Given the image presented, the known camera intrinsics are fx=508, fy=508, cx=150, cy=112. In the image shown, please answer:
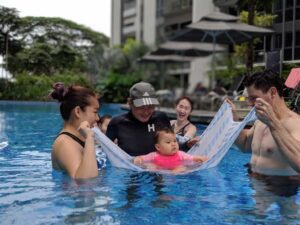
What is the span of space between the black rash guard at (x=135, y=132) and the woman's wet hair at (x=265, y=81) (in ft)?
4.97

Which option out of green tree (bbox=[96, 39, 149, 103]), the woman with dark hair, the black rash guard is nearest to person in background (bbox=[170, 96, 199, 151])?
the black rash guard

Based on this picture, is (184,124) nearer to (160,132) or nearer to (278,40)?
(160,132)

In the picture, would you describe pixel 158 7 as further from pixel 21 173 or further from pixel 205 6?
pixel 21 173

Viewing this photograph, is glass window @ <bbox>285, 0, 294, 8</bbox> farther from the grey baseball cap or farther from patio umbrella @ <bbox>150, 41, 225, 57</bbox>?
the grey baseball cap

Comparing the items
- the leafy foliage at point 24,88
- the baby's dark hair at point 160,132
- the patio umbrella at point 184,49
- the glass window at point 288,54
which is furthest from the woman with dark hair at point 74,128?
the leafy foliage at point 24,88

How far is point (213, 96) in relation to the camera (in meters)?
17.9

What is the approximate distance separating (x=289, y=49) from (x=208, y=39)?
4082 mm

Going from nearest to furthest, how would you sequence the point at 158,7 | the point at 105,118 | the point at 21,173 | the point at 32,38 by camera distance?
the point at 21,173 → the point at 105,118 → the point at 158,7 → the point at 32,38

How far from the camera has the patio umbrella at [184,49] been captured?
910 inches

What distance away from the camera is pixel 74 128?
3.73 metres

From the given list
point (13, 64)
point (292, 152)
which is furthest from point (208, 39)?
point (13, 64)

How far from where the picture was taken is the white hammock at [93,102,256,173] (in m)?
4.41

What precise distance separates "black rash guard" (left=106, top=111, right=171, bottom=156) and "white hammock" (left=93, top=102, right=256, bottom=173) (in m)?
0.29

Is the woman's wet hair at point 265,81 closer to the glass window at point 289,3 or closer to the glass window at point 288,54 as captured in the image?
the glass window at point 288,54
